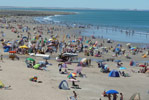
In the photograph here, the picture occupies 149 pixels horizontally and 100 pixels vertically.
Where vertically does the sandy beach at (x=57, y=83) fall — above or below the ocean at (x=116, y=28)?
above

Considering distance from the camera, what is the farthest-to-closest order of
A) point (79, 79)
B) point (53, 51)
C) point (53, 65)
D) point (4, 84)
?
point (53, 51) < point (53, 65) < point (79, 79) < point (4, 84)

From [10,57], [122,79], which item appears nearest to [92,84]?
[122,79]

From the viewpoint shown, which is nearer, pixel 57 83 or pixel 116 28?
pixel 57 83

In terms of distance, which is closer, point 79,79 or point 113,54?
point 79,79

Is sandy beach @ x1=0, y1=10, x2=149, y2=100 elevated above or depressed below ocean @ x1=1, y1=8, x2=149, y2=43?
above

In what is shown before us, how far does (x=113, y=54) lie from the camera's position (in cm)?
3200

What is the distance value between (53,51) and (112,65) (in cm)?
832

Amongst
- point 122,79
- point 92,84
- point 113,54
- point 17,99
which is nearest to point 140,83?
point 122,79

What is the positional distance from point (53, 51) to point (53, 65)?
703 cm

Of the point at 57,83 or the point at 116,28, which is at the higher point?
the point at 57,83

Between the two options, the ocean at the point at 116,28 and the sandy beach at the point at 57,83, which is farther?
the ocean at the point at 116,28

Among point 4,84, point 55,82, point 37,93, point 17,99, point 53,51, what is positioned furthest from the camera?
point 53,51

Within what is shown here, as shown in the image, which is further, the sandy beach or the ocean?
the ocean

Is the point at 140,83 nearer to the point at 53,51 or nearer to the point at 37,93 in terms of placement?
the point at 37,93
